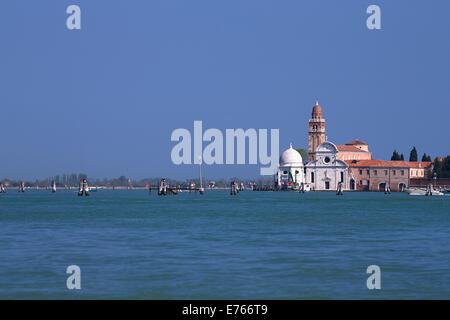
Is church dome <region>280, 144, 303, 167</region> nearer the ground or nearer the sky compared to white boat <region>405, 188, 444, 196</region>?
nearer the sky

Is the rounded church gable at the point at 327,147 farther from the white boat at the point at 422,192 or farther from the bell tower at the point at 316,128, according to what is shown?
the white boat at the point at 422,192

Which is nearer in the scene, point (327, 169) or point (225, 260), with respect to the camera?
point (225, 260)

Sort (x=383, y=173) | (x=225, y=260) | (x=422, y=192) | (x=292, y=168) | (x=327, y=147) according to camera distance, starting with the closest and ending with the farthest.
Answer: (x=225, y=260) → (x=422, y=192) → (x=383, y=173) → (x=327, y=147) → (x=292, y=168)

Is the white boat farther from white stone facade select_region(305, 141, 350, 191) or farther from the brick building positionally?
white stone facade select_region(305, 141, 350, 191)

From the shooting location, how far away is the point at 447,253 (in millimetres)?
24000

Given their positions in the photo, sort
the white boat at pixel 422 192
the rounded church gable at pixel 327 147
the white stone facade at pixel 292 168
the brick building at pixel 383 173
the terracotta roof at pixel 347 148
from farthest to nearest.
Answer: the white stone facade at pixel 292 168
the terracotta roof at pixel 347 148
the rounded church gable at pixel 327 147
the brick building at pixel 383 173
the white boat at pixel 422 192

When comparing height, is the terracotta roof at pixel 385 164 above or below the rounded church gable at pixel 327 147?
below

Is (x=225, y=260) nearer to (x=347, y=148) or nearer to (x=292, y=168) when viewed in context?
(x=292, y=168)

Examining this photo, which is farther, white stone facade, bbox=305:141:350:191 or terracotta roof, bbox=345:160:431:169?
white stone facade, bbox=305:141:350:191

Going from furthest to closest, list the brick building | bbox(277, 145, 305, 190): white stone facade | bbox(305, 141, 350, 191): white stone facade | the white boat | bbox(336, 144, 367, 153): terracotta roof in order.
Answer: bbox(277, 145, 305, 190): white stone facade
bbox(336, 144, 367, 153): terracotta roof
bbox(305, 141, 350, 191): white stone facade
the brick building
the white boat

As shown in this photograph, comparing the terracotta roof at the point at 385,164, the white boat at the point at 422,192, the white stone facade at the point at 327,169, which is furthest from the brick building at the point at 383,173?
the white boat at the point at 422,192

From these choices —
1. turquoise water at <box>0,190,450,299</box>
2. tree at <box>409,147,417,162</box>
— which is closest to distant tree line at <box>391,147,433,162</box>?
tree at <box>409,147,417,162</box>

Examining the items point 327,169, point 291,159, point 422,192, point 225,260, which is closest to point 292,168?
point 291,159
